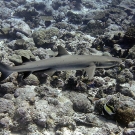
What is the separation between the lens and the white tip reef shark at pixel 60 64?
4678mm

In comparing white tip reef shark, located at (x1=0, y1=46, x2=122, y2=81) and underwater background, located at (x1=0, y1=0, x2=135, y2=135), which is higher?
white tip reef shark, located at (x1=0, y1=46, x2=122, y2=81)

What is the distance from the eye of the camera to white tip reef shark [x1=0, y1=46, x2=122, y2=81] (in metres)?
4.68

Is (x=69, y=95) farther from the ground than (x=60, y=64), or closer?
closer

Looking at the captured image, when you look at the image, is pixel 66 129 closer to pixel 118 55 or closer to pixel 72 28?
pixel 118 55

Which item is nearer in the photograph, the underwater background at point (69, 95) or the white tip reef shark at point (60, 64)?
the white tip reef shark at point (60, 64)

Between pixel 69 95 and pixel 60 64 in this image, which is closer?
pixel 60 64

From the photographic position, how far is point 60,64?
5117mm

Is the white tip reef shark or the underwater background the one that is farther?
the underwater background

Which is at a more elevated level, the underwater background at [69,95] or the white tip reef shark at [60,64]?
the white tip reef shark at [60,64]

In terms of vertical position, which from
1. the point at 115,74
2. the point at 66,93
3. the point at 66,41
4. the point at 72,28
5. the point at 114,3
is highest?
the point at 114,3

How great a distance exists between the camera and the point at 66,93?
6289 mm

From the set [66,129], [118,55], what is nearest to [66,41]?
[118,55]

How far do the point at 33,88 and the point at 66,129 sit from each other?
1984 millimetres

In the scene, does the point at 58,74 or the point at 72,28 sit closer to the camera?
the point at 58,74
